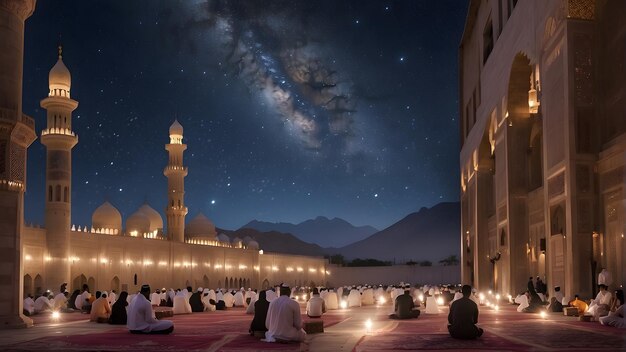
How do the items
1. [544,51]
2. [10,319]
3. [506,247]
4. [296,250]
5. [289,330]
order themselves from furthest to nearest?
[296,250] → [506,247] → [544,51] → [10,319] → [289,330]

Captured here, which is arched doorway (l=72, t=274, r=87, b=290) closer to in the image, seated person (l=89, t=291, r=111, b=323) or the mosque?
the mosque

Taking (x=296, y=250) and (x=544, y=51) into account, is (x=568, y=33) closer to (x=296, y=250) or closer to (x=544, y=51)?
(x=544, y=51)

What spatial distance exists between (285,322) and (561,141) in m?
9.60

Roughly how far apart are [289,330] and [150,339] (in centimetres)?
203

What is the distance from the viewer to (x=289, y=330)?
9602 mm

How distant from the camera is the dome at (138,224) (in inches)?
1501

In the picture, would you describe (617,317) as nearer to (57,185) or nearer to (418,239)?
(57,185)

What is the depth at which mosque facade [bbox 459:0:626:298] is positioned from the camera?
607 inches

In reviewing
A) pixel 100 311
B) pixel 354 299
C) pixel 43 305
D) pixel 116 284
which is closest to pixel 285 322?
pixel 100 311

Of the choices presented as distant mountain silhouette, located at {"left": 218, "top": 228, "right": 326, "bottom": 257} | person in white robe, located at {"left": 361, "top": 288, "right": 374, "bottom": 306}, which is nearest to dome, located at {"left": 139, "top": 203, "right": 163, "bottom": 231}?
person in white robe, located at {"left": 361, "top": 288, "right": 374, "bottom": 306}

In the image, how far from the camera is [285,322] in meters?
9.59

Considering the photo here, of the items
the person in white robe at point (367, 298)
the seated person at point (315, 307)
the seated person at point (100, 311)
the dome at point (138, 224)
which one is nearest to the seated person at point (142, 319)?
the seated person at point (100, 311)

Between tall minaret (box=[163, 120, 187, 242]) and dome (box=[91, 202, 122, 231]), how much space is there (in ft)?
12.6

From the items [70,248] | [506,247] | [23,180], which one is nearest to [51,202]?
[70,248]
